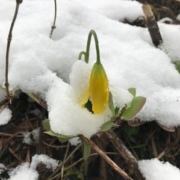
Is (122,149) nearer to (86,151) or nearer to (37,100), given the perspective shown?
(86,151)

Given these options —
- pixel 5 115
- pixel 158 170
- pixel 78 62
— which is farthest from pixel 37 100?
pixel 158 170

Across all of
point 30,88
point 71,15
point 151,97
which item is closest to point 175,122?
point 151,97

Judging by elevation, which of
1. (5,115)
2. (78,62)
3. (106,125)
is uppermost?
(78,62)

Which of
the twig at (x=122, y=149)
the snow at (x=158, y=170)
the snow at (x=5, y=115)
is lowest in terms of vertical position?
the snow at (x=5, y=115)

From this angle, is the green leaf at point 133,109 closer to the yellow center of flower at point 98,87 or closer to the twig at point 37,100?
the yellow center of flower at point 98,87

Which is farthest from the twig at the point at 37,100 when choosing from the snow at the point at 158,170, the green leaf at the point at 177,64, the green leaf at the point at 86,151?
the green leaf at the point at 177,64

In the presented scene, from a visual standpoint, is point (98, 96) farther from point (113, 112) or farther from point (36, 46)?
point (36, 46)
